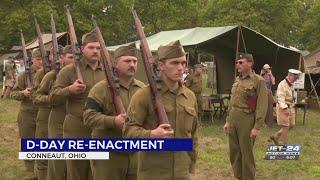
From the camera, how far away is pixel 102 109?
4992mm

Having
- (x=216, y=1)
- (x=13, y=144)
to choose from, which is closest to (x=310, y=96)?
(x=13, y=144)

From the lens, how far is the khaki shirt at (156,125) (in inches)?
161

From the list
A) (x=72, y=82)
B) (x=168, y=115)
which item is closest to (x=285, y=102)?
(x=72, y=82)

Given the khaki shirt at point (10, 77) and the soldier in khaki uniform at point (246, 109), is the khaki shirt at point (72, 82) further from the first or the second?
the khaki shirt at point (10, 77)

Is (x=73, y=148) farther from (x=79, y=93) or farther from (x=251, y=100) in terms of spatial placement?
(x=251, y=100)

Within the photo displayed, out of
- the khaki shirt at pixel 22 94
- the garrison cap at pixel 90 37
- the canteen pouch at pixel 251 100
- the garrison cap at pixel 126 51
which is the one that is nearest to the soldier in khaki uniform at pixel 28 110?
the khaki shirt at pixel 22 94

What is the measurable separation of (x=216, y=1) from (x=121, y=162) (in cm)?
4518

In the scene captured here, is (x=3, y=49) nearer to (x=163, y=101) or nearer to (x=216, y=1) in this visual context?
(x=216, y=1)

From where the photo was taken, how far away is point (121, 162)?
4.85 metres

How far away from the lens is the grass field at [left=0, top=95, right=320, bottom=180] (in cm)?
888

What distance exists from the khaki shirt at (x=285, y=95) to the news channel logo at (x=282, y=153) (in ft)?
3.99

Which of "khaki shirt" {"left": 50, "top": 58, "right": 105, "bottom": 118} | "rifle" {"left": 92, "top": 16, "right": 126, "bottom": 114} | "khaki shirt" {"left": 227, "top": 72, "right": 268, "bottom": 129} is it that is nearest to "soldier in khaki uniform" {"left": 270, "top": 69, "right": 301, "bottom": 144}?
"khaki shirt" {"left": 227, "top": 72, "right": 268, "bottom": 129}

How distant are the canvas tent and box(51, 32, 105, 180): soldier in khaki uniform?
29.9 feet

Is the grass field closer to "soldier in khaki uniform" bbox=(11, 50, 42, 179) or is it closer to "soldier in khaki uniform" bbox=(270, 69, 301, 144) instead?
"soldier in khaki uniform" bbox=(11, 50, 42, 179)
